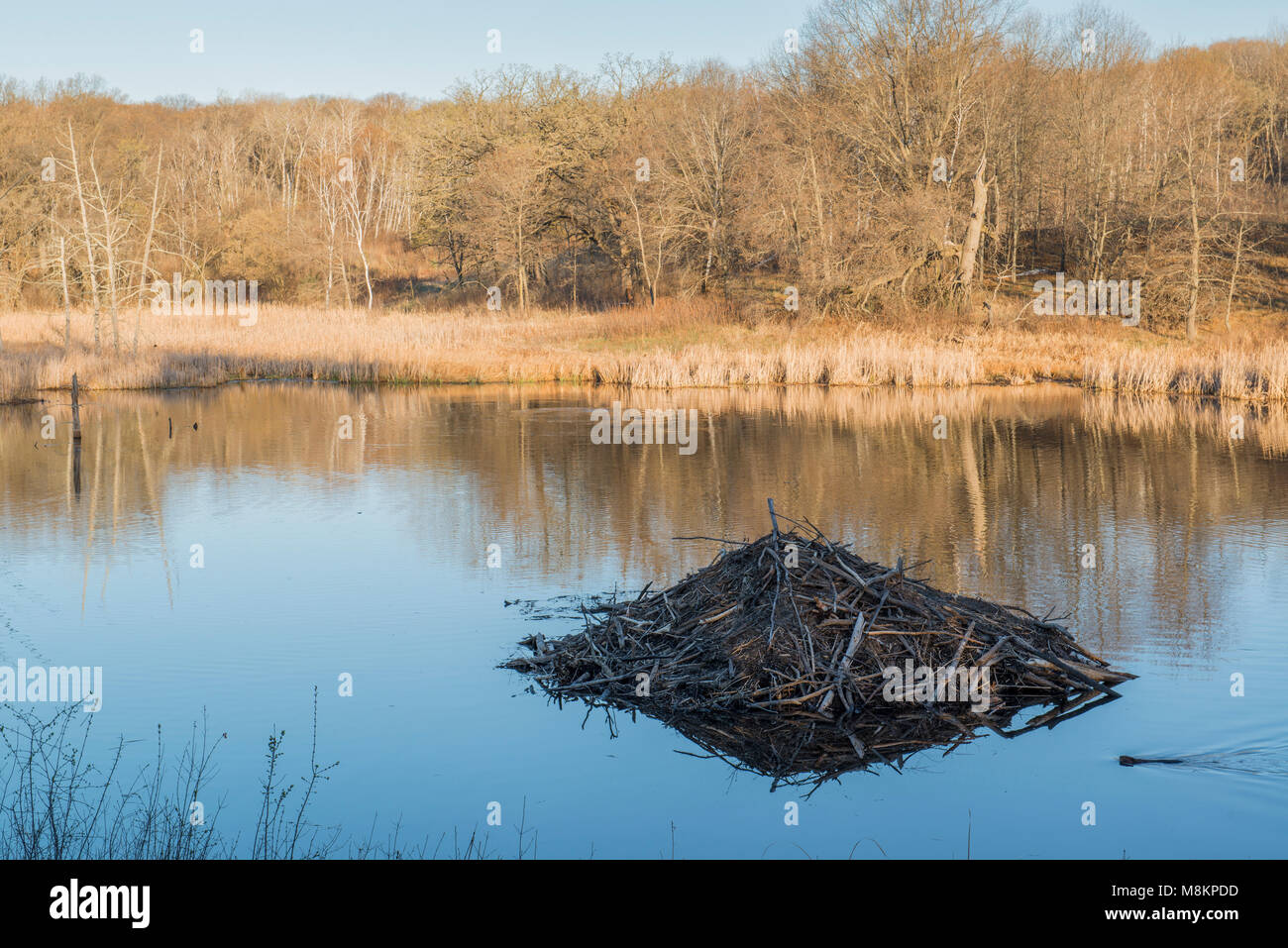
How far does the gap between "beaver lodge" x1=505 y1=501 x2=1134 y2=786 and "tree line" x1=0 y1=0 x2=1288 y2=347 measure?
22018 mm

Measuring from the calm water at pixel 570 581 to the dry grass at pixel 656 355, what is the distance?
15.3ft

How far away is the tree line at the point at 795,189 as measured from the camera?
34.9 metres

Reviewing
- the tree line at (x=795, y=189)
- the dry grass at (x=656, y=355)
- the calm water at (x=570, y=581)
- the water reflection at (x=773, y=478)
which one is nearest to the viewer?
the calm water at (x=570, y=581)

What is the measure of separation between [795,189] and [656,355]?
27.3 feet

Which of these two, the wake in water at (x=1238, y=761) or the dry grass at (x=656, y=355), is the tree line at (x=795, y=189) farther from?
the wake in water at (x=1238, y=761)

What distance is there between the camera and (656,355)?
31.4 m

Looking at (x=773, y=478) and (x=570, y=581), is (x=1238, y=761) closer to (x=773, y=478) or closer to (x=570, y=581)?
(x=570, y=581)

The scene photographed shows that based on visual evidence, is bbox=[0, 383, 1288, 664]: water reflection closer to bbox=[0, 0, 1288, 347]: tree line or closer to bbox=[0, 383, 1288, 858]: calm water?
bbox=[0, 383, 1288, 858]: calm water

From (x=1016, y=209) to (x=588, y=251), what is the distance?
62.9 feet

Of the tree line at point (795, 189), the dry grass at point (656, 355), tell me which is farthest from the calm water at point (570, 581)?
the tree line at point (795, 189)

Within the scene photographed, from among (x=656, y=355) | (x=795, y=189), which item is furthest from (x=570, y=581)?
(x=795, y=189)

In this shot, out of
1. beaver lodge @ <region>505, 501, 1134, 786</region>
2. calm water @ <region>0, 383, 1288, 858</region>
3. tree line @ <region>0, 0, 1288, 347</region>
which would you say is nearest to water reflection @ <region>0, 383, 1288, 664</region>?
calm water @ <region>0, 383, 1288, 858</region>

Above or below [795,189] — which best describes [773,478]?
below
